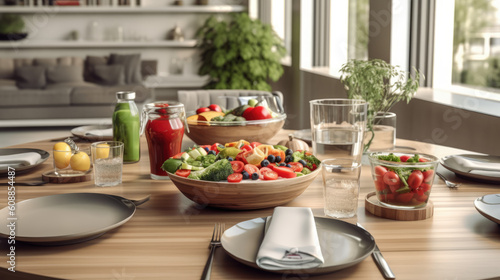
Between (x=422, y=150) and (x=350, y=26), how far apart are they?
3058mm

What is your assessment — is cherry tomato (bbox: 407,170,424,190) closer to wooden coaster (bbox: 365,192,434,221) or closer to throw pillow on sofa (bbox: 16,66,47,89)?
wooden coaster (bbox: 365,192,434,221)

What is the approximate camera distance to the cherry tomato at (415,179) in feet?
3.10

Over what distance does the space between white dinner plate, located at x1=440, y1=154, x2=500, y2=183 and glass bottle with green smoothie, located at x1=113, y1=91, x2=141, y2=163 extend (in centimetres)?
83

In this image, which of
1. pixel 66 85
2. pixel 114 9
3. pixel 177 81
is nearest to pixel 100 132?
pixel 66 85

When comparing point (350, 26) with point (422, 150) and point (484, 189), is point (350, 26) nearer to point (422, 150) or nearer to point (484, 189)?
point (422, 150)

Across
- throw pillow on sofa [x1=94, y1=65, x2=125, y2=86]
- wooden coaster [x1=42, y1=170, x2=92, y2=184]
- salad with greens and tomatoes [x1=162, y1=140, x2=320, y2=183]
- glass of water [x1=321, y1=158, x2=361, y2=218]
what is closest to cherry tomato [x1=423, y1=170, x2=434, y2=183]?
glass of water [x1=321, y1=158, x2=361, y2=218]

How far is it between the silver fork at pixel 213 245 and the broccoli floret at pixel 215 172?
0.32ft

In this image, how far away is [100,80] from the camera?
632 centimetres

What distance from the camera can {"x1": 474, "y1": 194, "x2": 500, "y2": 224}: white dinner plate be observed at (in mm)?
895

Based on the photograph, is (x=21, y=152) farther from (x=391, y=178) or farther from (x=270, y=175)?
(x=391, y=178)

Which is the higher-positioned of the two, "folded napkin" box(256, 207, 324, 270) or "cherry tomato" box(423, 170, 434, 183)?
"cherry tomato" box(423, 170, 434, 183)

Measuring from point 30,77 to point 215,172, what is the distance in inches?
227

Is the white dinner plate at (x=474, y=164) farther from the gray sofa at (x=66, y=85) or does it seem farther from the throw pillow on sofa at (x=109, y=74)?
the throw pillow on sofa at (x=109, y=74)

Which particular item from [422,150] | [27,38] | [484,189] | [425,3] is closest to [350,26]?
[425,3]
